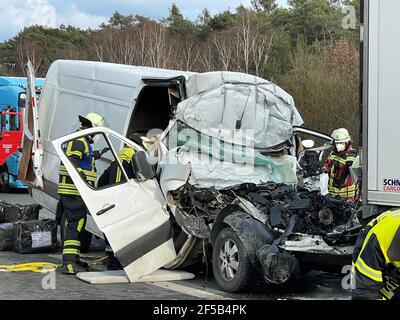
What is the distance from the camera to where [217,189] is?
757 cm

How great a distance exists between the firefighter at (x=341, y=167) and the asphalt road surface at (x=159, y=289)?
6.21ft

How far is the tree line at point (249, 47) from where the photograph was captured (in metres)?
22.3

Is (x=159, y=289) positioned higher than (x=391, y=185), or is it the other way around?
(x=391, y=185)

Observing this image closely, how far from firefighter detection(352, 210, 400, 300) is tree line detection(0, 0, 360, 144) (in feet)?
54.7

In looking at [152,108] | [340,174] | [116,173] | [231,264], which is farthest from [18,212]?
[340,174]

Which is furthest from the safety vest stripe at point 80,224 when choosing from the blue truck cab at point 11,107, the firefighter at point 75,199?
the blue truck cab at point 11,107

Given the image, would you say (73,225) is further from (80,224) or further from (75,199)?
(75,199)

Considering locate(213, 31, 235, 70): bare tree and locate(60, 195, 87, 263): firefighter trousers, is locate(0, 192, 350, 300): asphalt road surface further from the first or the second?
locate(213, 31, 235, 70): bare tree

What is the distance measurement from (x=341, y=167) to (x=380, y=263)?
6.04 metres

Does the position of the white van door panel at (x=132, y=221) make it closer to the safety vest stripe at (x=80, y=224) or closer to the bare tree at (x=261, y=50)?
the safety vest stripe at (x=80, y=224)

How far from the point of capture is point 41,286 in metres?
7.20

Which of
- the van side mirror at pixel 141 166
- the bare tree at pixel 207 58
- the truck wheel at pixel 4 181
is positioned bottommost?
the truck wheel at pixel 4 181

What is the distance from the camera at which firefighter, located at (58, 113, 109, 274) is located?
7.87 meters

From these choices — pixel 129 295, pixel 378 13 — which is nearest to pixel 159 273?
pixel 129 295
